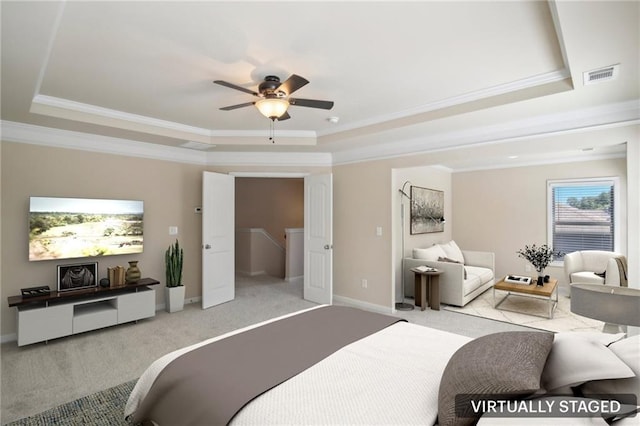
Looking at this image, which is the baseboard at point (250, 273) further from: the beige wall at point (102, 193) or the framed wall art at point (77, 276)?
the framed wall art at point (77, 276)

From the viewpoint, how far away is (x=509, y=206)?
6.46 m

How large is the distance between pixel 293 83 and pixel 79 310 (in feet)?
11.9

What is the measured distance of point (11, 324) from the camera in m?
3.57

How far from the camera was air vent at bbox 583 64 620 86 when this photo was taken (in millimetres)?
2303

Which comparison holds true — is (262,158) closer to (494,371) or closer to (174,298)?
(174,298)

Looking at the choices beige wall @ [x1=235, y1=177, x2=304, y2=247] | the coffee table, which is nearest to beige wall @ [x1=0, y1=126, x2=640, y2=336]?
the coffee table

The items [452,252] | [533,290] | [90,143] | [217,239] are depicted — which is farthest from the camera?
[452,252]

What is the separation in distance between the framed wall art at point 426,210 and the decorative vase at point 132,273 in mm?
4265

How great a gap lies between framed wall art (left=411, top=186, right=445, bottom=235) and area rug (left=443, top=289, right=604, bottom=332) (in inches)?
58.3

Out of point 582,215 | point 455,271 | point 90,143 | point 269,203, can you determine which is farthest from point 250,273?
point 582,215

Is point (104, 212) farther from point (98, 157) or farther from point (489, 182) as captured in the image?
point (489, 182)

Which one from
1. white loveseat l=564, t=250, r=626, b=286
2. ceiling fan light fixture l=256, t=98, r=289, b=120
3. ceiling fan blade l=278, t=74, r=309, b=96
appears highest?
ceiling fan blade l=278, t=74, r=309, b=96

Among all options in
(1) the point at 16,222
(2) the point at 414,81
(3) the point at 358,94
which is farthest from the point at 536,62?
(1) the point at 16,222

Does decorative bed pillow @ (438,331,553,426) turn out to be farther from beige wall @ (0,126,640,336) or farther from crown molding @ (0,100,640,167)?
crown molding @ (0,100,640,167)
